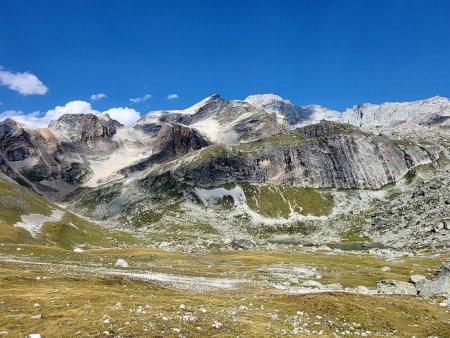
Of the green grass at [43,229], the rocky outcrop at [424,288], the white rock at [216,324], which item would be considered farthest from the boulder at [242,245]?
the white rock at [216,324]

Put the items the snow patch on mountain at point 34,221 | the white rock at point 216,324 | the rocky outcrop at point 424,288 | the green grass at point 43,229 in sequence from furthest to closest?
the snow patch on mountain at point 34,221
the green grass at point 43,229
the rocky outcrop at point 424,288
the white rock at point 216,324

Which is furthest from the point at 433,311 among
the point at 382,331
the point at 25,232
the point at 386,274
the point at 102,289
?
the point at 25,232

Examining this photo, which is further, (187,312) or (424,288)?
(424,288)

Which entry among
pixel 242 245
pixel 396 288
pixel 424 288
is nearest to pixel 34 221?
pixel 242 245

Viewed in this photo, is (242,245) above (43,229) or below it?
above

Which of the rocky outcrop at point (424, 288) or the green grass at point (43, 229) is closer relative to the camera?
the rocky outcrop at point (424, 288)

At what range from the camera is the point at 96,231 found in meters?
189

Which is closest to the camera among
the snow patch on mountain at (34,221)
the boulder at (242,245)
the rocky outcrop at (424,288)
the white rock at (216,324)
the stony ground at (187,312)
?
the stony ground at (187,312)

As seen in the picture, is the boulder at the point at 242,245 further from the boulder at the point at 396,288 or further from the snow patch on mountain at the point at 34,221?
the boulder at the point at 396,288

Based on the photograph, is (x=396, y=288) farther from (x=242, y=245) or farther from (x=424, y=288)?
(x=242, y=245)

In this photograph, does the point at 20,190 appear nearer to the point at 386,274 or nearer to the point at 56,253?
the point at 56,253

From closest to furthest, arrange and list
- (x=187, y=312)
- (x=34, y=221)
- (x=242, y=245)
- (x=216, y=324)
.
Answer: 1. (x=216, y=324)
2. (x=187, y=312)
3. (x=34, y=221)
4. (x=242, y=245)

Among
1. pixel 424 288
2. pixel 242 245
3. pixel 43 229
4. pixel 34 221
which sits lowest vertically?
pixel 43 229

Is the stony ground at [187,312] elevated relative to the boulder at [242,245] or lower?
lower
